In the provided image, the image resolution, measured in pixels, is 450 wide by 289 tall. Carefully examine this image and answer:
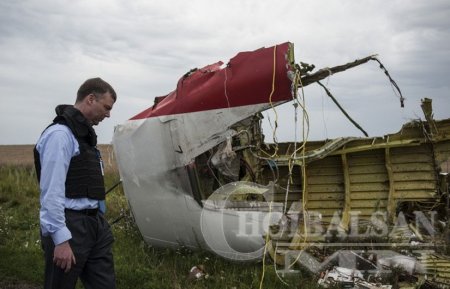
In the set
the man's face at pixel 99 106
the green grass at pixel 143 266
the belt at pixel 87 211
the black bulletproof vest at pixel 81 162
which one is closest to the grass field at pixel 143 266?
the green grass at pixel 143 266

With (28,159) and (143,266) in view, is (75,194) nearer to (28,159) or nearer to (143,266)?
(143,266)

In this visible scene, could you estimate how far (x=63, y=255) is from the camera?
9.43 ft

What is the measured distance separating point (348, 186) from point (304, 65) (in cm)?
318

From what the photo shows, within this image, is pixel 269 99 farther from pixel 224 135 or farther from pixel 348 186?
pixel 348 186

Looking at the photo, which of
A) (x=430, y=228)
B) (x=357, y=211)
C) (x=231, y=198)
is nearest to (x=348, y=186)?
(x=357, y=211)

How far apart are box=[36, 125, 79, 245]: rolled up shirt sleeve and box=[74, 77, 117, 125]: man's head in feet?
0.96

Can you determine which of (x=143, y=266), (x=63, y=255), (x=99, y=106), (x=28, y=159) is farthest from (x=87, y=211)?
(x=28, y=159)

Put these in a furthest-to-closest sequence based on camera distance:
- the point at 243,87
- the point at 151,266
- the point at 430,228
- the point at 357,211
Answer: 1. the point at 357,211
2. the point at 430,228
3. the point at 151,266
4. the point at 243,87

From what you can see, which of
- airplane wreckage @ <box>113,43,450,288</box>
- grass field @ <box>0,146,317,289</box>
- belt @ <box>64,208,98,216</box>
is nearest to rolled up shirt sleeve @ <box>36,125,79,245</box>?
belt @ <box>64,208,98,216</box>

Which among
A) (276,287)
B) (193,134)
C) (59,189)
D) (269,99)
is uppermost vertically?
(269,99)

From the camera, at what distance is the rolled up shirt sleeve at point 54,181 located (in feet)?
9.37

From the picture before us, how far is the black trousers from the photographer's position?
10.1 ft

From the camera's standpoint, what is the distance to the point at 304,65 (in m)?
5.38

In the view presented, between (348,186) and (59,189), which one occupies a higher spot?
(59,189)
